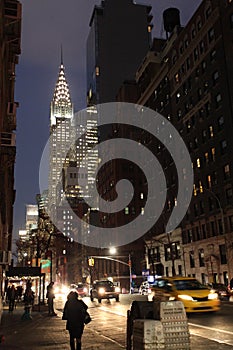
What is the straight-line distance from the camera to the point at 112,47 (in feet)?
631

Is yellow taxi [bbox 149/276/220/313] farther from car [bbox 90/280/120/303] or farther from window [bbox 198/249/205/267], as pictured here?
window [bbox 198/249/205/267]

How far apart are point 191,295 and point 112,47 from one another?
18762cm

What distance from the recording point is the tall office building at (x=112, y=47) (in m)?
188

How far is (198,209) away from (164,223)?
1381 centimetres

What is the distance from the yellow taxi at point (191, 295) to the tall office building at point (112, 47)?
172 meters

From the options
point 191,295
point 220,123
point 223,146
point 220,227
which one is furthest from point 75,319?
point 220,123

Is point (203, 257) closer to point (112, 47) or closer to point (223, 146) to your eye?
point (223, 146)

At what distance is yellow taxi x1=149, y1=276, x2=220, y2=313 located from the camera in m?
17.2

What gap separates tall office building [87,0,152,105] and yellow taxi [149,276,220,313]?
17170 centimetres

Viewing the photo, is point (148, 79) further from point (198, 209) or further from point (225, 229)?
point (225, 229)

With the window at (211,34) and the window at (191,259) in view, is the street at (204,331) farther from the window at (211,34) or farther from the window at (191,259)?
the window at (211,34)

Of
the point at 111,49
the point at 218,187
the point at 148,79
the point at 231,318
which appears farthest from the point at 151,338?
the point at 111,49

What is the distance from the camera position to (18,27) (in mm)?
22094

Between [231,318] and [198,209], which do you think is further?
[198,209]
